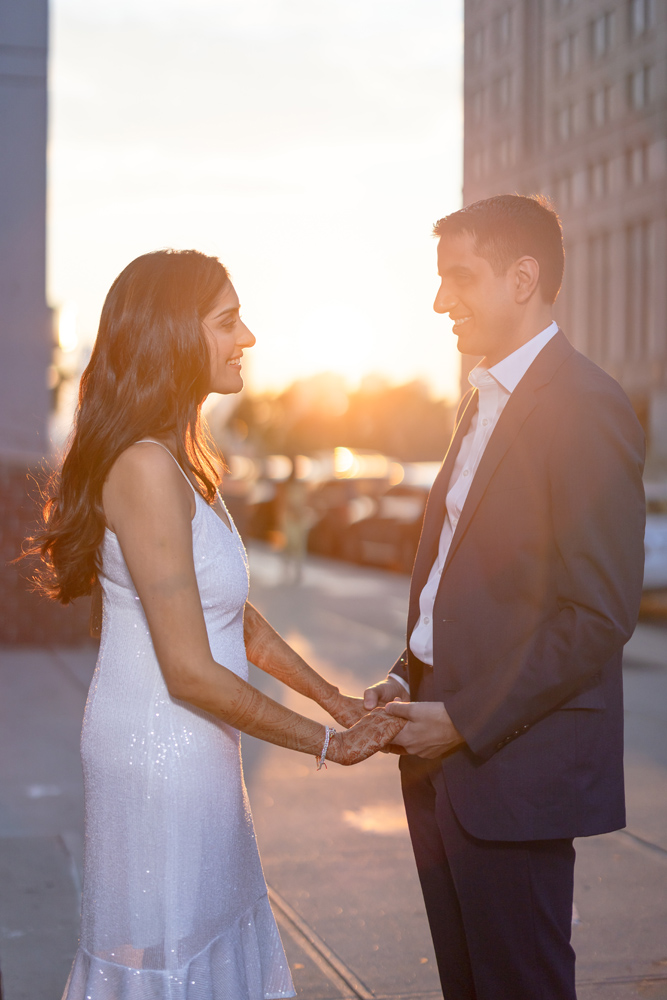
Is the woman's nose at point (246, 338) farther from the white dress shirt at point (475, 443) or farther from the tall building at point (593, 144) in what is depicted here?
the tall building at point (593, 144)

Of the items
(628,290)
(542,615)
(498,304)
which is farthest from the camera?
(628,290)

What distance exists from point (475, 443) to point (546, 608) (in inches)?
17.7

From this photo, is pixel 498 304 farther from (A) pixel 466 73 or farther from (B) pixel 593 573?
(A) pixel 466 73

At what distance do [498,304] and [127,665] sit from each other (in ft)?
3.65

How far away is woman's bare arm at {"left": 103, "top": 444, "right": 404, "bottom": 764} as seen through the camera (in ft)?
6.59

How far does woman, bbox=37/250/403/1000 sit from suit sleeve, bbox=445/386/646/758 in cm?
27

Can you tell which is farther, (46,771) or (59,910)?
(46,771)

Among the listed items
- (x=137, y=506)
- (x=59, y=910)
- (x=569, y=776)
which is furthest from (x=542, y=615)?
(x=59, y=910)

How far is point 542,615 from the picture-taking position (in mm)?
2164

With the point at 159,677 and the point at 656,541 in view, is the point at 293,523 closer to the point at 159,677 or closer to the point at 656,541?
the point at 656,541

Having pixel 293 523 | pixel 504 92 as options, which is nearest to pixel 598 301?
pixel 293 523

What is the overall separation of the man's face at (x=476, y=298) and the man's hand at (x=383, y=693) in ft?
2.71

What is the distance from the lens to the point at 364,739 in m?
2.21

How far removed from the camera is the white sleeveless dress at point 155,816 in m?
2.11
